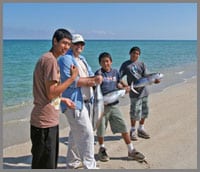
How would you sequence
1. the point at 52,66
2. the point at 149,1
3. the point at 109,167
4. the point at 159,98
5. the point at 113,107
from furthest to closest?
1. the point at 159,98
2. the point at 149,1
3. the point at 113,107
4. the point at 109,167
5. the point at 52,66

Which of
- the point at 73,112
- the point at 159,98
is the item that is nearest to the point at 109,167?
the point at 73,112

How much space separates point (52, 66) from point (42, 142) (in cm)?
87

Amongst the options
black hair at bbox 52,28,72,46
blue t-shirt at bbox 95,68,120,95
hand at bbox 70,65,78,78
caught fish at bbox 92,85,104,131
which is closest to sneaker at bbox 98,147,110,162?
caught fish at bbox 92,85,104,131

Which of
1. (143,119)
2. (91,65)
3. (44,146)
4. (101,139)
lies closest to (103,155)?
(101,139)

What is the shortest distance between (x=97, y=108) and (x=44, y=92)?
4.75ft

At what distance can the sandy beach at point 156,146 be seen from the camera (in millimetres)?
5148

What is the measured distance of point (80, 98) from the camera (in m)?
4.41

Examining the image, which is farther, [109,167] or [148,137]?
[148,137]

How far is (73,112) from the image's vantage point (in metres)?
4.36

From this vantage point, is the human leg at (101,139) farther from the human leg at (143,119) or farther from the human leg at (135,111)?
the human leg at (143,119)

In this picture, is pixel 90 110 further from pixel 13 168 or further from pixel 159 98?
pixel 159 98

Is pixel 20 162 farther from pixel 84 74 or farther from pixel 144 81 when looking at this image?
pixel 144 81

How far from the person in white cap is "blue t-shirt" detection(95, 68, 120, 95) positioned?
731 mm

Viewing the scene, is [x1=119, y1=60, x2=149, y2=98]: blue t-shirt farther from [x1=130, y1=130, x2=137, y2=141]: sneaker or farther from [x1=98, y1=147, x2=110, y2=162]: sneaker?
[x1=98, y1=147, x2=110, y2=162]: sneaker
